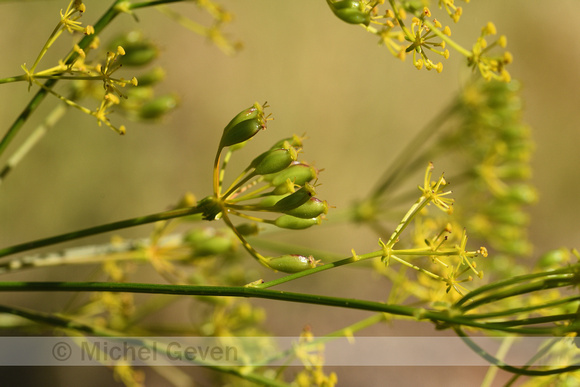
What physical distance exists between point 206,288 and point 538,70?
5.10 meters

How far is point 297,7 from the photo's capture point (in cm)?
446

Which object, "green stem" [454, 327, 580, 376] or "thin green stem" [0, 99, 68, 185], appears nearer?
"green stem" [454, 327, 580, 376]

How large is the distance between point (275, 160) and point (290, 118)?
133 inches

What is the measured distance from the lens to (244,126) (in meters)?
1.03

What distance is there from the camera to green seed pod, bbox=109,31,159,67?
153cm

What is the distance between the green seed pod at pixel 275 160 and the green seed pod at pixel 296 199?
57 mm

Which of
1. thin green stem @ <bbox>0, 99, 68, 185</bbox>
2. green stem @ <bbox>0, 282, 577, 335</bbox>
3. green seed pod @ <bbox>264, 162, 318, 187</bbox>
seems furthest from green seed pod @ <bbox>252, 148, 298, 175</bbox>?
thin green stem @ <bbox>0, 99, 68, 185</bbox>

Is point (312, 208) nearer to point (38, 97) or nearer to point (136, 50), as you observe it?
point (38, 97)

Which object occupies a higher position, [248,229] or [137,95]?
[137,95]

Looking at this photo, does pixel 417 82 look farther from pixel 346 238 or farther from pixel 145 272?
pixel 145 272

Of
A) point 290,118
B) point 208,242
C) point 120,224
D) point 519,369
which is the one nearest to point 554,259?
point 519,369

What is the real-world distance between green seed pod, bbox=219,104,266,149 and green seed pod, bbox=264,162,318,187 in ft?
0.32

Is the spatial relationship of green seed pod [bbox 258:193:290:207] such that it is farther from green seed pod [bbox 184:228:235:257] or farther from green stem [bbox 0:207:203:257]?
green seed pod [bbox 184:228:235:257]

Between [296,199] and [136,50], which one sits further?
[136,50]
